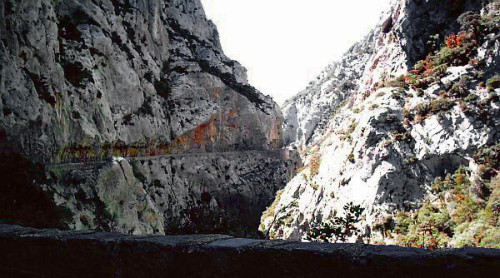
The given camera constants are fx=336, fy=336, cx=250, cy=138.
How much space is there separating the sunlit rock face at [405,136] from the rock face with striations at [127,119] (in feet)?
35.9

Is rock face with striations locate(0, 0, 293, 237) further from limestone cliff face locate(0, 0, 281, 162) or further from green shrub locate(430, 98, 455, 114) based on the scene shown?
green shrub locate(430, 98, 455, 114)

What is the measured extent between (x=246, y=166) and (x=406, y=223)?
137 ft

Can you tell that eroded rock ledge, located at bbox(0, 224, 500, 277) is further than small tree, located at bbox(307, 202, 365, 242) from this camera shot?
No

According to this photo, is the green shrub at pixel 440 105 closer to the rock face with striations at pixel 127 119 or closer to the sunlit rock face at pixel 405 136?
the sunlit rock face at pixel 405 136

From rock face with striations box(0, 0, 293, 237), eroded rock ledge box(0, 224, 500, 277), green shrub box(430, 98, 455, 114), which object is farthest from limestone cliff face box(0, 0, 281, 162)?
green shrub box(430, 98, 455, 114)

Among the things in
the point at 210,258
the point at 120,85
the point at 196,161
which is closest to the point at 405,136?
the point at 210,258

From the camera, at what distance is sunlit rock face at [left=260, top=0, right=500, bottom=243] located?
19359mm

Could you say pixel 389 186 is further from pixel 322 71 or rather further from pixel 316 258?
pixel 322 71

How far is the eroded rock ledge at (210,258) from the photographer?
2492 millimetres

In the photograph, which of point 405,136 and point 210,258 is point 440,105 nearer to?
point 405,136

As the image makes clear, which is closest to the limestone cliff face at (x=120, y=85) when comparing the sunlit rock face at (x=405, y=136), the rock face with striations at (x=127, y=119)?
the rock face with striations at (x=127, y=119)

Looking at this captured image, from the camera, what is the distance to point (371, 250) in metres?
2.69

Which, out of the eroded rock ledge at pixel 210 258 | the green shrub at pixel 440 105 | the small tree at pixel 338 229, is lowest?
the small tree at pixel 338 229

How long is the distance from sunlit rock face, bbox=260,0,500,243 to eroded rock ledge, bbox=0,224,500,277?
16136 mm
